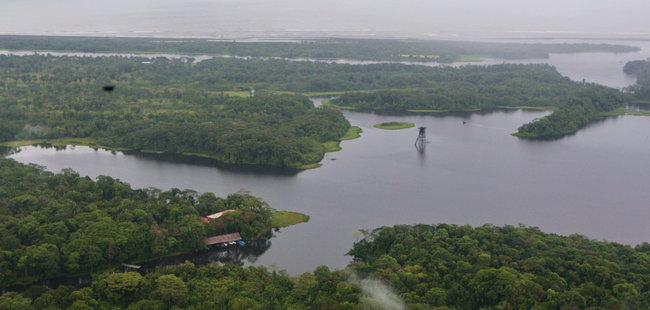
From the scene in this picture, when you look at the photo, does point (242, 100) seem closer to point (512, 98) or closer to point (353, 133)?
point (353, 133)

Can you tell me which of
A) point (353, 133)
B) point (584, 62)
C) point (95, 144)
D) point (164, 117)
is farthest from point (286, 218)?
point (584, 62)

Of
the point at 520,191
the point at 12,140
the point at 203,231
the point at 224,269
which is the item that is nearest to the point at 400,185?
the point at 520,191

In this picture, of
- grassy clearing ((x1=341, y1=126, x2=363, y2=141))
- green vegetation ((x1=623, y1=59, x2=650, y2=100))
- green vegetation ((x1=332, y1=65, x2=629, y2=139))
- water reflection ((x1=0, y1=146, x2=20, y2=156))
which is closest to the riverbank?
grassy clearing ((x1=341, y1=126, x2=363, y2=141))

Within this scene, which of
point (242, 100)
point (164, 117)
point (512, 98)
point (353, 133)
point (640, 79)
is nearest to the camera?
point (353, 133)

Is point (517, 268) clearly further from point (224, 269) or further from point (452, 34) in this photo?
point (452, 34)

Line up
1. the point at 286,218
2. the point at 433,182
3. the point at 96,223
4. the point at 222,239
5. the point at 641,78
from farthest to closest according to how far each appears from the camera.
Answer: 1. the point at 641,78
2. the point at 433,182
3. the point at 286,218
4. the point at 222,239
5. the point at 96,223

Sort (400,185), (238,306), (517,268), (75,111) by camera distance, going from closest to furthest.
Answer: (238,306) → (517,268) → (400,185) → (75,111)
